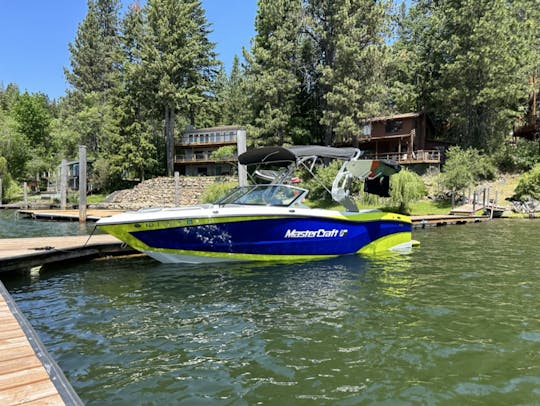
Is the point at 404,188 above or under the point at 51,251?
above

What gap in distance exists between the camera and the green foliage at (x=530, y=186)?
89.2 feet

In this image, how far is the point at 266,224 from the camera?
958cm

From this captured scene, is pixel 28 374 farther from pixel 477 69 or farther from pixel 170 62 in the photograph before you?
pixel 170 62

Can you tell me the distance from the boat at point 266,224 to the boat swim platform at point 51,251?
4.70 ft

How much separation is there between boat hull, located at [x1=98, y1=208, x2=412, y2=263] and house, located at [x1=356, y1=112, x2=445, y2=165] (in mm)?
27834

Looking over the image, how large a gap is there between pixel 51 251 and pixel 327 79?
97.2ft

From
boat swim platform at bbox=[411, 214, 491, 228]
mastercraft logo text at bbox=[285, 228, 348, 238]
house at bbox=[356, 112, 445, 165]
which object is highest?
house at bbox=[356, 112, 445, 165]

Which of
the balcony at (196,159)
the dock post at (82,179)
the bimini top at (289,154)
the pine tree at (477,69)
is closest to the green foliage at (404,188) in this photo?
the bimini top at (289,154)

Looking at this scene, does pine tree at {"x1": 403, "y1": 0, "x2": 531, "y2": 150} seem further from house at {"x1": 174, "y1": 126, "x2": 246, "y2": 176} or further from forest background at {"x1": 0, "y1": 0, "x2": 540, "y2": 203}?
house at {"x1": 174, "y1": 126, "x2": 246, "y2": 176}

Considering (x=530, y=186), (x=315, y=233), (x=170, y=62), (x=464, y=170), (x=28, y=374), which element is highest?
(x=170, y=62)

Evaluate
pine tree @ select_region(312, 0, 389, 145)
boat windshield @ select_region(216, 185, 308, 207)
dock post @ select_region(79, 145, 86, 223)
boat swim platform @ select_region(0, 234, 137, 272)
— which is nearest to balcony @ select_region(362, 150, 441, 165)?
pine tree @ select_region(312, 0, 389, 145)

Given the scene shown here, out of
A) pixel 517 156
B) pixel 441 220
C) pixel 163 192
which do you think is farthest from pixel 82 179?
pixel 517 156

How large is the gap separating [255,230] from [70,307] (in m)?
4.29

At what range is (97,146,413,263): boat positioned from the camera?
9250 millimetres
